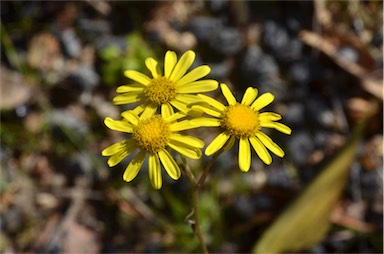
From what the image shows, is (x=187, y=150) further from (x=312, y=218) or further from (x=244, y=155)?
(x=312, y=218)

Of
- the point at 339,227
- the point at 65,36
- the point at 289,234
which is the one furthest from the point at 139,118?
the point at 65,36

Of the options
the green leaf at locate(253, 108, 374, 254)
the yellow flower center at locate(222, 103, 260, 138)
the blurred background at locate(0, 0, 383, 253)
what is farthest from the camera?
the blurred background at locate(0, 0, 383, 253)

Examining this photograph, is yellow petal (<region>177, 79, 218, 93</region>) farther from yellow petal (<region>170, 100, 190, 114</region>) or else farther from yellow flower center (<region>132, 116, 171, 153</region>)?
yellow flower center (<region>132, 116, 171, 153</region>)

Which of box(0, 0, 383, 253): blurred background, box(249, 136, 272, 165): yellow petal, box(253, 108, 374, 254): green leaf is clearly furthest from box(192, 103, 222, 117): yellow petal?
box(0, 0, 383, 253): blurred background

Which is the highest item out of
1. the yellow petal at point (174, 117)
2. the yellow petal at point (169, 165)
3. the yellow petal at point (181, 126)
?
the yellow petal at point (174, 117)

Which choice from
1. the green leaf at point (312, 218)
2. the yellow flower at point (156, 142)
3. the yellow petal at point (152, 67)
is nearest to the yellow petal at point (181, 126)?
the yellow flower at point (156, 142)

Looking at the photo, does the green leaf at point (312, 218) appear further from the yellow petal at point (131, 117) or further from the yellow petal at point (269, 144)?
the yellow petal at point (131, 117)
